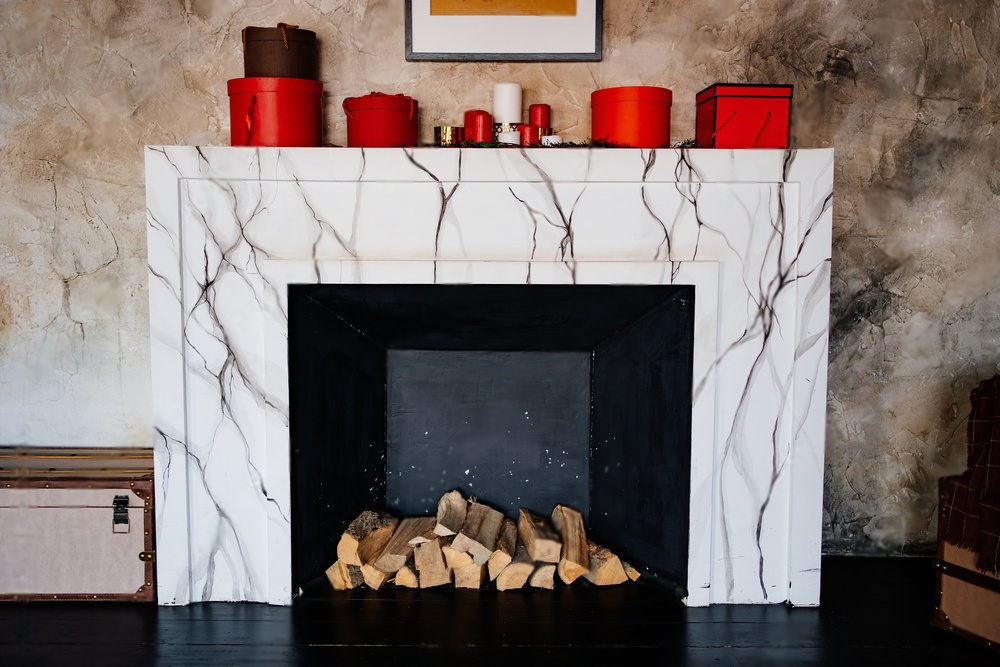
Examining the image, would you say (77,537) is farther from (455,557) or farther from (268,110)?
(268,110)

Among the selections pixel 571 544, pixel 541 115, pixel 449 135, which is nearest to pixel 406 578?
pixel 571 544

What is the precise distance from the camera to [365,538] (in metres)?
2.08

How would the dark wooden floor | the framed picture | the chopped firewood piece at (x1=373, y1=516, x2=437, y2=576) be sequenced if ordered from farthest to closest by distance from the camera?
the framed picture < the chopped firewood piece at (x1=373, y1=516, x2=437, y2=576) < the dark wooden floor

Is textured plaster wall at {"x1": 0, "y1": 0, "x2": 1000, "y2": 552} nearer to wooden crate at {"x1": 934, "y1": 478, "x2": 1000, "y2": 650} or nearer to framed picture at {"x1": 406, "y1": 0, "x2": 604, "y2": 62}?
framed picture at {"x1": 406, "y1": 0, "x2": 604, "y2": 62}

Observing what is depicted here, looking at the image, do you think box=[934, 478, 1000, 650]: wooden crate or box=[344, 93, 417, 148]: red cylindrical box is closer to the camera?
box=[934, 478, 1000, 650]: wooden crate

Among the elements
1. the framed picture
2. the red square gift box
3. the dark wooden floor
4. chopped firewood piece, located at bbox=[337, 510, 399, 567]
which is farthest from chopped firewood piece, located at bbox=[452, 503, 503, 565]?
the framed picture

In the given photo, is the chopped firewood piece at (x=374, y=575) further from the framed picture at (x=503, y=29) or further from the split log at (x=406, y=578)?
the framed picture at (x=503, y=29)

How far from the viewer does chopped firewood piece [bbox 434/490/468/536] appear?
6.79 ft

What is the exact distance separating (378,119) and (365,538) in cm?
114

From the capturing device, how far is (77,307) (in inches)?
89.0

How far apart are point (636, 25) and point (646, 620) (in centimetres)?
165

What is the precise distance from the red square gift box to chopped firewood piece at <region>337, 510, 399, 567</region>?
4.60 ft

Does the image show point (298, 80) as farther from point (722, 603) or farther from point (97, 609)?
point (722, 603)

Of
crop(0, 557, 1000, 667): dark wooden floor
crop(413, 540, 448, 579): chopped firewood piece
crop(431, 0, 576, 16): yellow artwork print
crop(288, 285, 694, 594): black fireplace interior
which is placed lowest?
crop(0, 557, 1000, 667): dark wooden floor
